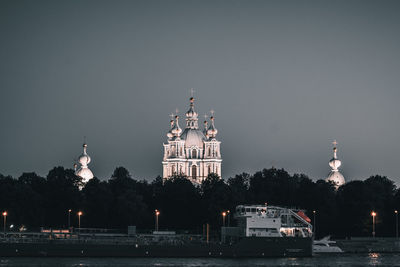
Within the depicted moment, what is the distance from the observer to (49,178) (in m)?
194

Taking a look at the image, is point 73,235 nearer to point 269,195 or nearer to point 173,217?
point 173,217

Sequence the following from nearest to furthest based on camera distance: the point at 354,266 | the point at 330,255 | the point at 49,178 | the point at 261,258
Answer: the point at 354,266 < the point at 261,258 < the point at 330,255 < the point at 49,178

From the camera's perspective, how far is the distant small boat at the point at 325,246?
17182 cm

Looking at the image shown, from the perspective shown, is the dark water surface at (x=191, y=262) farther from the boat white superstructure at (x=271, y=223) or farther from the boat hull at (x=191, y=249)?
the boat white superstructure at (x=271, y=223)

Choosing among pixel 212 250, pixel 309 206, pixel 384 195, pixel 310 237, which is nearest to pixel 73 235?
pixel 212 250

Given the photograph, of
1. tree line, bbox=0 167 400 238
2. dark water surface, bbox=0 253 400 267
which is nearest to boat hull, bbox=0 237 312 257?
dark water surface, bbox=0 253 400 267

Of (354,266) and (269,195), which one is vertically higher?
(269,195)

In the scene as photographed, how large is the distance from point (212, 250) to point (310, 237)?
13352mm

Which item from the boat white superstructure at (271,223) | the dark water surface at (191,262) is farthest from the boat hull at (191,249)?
the dark water surface at (191,262)

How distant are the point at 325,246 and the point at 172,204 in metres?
Result: 30.5

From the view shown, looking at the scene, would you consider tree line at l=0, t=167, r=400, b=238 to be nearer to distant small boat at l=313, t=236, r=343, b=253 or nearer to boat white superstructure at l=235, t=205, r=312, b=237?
distant small boat at l=313, t=236, r=343, b=253

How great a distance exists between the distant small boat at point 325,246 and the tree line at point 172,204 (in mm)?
10638

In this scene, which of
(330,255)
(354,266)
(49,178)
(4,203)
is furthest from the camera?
(49,178)

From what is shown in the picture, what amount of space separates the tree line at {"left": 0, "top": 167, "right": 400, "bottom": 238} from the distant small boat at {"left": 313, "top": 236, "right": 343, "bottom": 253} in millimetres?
10638
